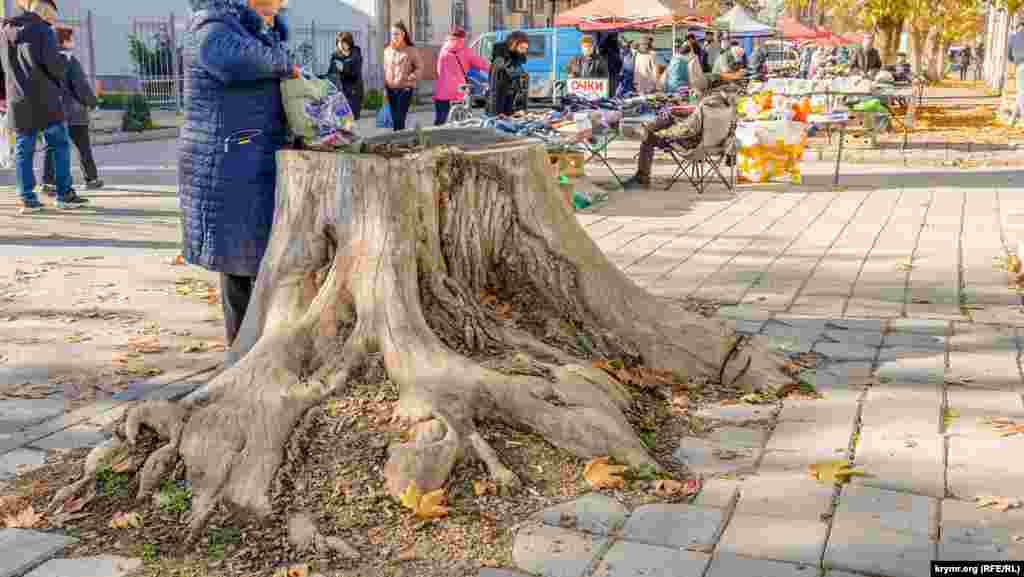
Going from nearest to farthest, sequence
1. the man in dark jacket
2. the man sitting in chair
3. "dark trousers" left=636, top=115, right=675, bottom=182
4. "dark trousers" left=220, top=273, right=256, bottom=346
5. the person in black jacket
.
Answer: "dark trousers" left=220, top=273, right=256, bottom=346 → the man in dark jacket → the man sitting in chair → "dark trousers" left=636, top=115, right=675, bottom=182 → the person in black jacket

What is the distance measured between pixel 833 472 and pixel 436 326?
1534 mm

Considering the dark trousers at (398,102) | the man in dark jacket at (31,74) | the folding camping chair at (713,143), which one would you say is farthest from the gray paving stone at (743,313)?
the dark trousers at (398,102)

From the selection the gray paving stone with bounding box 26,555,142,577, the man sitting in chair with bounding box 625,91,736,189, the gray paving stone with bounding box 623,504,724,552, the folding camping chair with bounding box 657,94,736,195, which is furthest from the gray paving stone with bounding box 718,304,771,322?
the man sitting in chair with bounding box 625,91,736,189

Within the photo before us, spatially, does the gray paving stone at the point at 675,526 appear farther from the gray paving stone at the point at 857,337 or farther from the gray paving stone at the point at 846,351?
the gray paving stone at the point at 857,337

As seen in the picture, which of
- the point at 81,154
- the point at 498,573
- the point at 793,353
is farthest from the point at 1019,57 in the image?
the point at 498,573

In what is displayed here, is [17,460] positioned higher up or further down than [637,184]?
further down

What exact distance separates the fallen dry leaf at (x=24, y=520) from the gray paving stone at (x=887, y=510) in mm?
2499

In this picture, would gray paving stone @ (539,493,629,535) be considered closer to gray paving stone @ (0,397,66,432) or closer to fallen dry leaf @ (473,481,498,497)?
fallen dry leaf @ (473,481,498,497)

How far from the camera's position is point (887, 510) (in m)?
3.48

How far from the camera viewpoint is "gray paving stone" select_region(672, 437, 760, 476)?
3.90 metres

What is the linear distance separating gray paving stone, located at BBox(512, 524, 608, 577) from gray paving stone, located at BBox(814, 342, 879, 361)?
2438 millimetres

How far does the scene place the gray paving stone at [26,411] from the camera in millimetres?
4496

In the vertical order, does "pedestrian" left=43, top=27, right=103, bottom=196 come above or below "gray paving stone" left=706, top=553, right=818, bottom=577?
above

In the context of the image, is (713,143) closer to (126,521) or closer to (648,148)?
(648,148)
